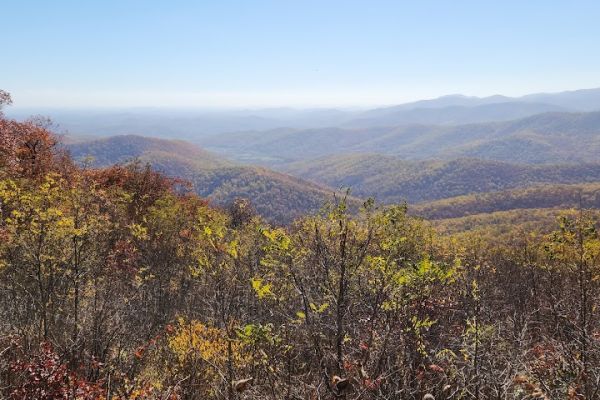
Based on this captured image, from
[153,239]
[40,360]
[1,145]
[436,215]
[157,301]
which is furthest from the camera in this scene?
[436,215]

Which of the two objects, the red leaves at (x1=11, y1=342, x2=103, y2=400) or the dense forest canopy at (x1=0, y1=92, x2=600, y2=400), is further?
the red leaves at (x1=11, y1=342, x2=103, y2=400)

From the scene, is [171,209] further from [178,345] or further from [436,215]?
[436,215]

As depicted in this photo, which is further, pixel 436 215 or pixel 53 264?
pixel 436 215

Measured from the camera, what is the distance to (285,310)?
1184 centimetres

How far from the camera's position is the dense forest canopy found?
325 inches

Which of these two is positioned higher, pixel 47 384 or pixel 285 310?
pixel 285 310

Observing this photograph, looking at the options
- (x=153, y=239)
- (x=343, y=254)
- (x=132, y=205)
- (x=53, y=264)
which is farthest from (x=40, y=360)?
(x=132, y=205)

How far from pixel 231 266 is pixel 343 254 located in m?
3.48

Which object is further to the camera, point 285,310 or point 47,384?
point 285,310

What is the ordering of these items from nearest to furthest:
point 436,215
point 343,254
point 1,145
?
1. point 343,254
2. point 1,145
3. point 436,215

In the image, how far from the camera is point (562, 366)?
1101cm

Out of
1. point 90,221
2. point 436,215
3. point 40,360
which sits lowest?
point 436,215

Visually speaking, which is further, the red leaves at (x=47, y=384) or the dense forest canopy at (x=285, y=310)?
the red leaves at (x=47, y=384)

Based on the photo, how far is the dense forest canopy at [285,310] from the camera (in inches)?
325
